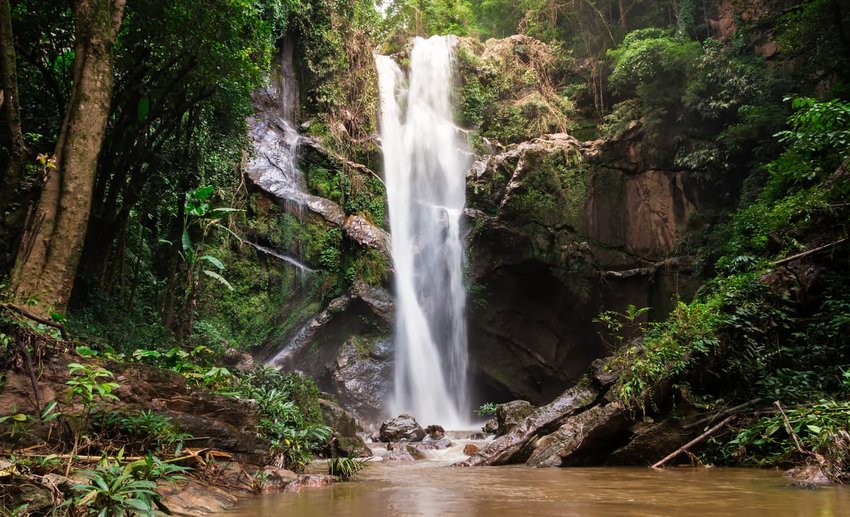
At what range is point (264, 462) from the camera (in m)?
5.50

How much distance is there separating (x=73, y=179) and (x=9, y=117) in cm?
88

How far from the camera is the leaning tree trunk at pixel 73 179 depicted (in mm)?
5457

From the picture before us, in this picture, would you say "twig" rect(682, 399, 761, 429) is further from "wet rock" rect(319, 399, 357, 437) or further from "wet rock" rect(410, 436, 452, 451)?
"wet rock" rect(319, 399, 357, 437)

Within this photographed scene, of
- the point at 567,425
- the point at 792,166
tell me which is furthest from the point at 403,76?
the point at 567,425

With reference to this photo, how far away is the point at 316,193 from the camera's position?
1723 cm

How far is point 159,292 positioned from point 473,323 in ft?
29.0

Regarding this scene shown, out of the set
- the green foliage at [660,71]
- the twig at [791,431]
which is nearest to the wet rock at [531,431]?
the twig at [791,431]

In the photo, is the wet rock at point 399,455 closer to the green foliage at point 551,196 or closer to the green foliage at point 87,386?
the green foliage at point 87,386

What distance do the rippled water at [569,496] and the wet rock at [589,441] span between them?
29.4 inches

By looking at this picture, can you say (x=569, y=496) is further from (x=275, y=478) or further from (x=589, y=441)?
(x=589, y=441)

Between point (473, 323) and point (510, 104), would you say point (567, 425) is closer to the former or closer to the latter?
point (473, 323)

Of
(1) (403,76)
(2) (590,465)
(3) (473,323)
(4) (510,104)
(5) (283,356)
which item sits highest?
(1) (403,76)

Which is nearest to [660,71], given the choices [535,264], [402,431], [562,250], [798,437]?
[562,250]

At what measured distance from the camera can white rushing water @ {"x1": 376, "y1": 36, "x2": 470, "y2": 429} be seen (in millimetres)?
15453
